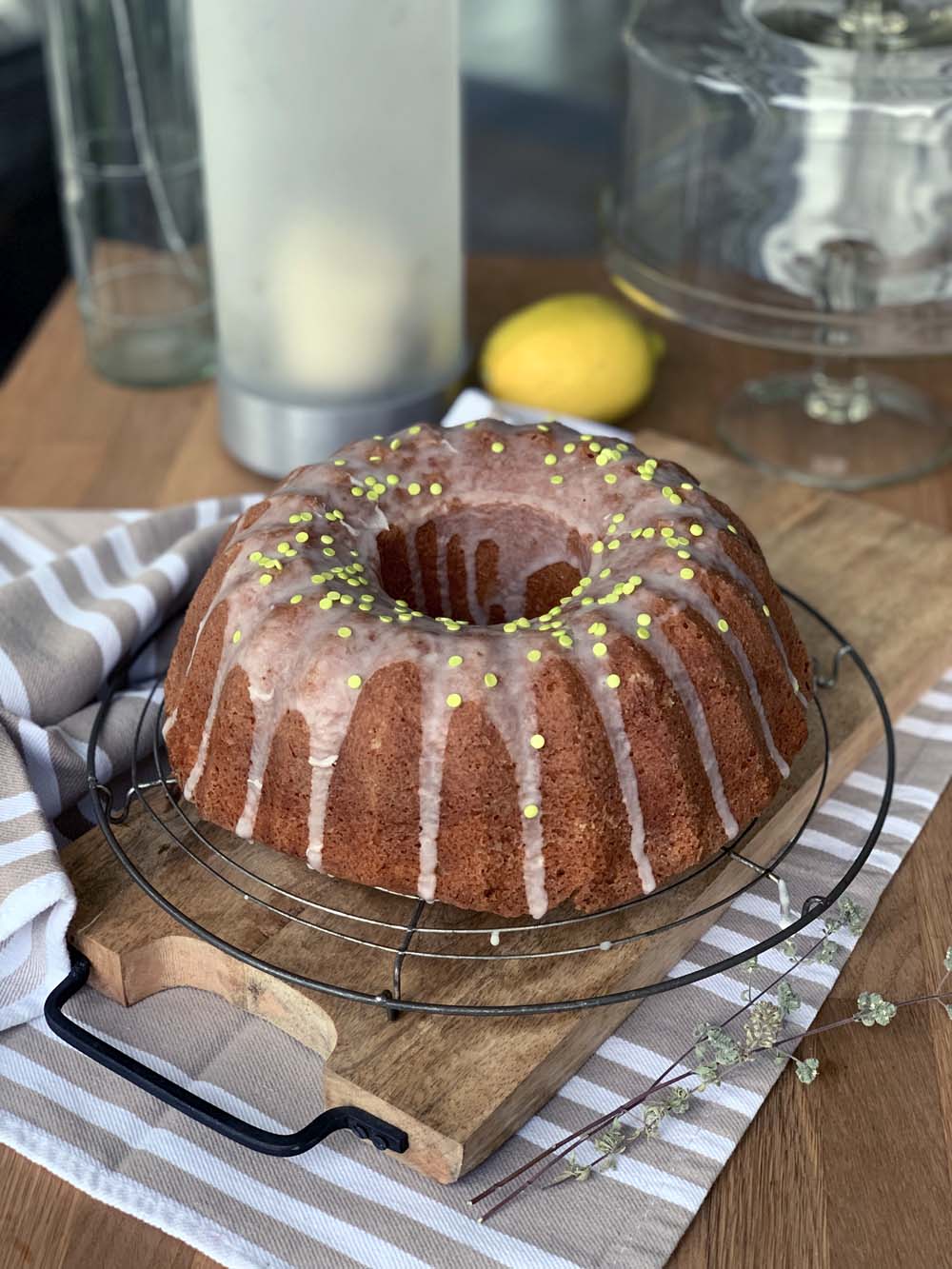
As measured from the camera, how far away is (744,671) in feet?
3.23

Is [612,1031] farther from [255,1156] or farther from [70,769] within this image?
[70,769]

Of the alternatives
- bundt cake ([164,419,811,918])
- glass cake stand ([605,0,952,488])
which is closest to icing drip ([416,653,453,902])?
bundt cake ([164,419,811,918])

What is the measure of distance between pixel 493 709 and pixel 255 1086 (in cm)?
29

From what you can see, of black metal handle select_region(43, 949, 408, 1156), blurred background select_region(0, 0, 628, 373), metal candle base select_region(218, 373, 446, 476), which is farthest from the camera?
blurred background select_region(0, 0, 628, 373)

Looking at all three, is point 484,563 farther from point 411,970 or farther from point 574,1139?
point 574,1139

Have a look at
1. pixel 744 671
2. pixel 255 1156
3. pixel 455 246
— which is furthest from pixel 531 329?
pixel 255 1156

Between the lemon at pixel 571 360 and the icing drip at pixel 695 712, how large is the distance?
0.69 meters

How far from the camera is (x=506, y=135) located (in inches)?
101

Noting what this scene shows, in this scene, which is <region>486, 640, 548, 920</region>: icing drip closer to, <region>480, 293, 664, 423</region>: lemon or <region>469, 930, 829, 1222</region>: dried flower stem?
<region>469, 930, 829, 1222</region>: dried flower stem

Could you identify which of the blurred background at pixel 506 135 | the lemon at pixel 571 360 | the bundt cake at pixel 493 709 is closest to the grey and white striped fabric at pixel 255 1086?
the bundt cake at pixel 493 709

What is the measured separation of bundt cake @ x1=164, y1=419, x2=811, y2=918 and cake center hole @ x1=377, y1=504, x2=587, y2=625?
0.10ft

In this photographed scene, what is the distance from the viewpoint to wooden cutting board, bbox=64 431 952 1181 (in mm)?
864

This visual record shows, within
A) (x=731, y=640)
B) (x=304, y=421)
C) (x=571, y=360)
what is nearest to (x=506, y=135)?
(x=571, y=360)

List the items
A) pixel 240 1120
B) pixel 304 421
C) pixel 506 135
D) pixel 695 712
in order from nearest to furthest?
pixel 240 1120 < pixel 695 712 < pixel 304 421 < pixel 506 135
